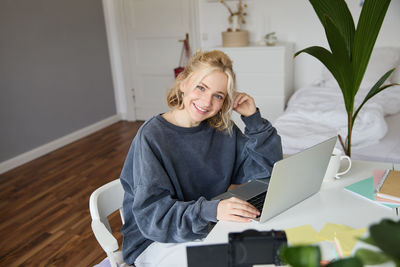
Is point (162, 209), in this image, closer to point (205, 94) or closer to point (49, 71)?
point (205, 94)

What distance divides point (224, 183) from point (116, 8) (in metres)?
3.75

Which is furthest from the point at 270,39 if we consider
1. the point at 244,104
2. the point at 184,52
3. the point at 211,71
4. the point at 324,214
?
the point at 324,214

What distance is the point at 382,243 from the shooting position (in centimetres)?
36

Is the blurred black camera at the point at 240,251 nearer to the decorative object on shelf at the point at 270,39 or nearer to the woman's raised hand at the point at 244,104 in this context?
the woman's raised hand at the point at 244,104

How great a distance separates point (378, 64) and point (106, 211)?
293 cm

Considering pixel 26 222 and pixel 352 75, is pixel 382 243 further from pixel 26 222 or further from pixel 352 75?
pixel 26 222

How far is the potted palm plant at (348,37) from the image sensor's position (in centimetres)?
134

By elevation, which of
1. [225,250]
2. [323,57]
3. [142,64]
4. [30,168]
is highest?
[323,57]

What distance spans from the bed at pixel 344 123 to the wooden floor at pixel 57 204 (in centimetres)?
130

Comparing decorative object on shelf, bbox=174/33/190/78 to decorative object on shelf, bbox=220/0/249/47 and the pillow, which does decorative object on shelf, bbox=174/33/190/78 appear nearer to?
decorative object on shelf, bbox=220/0/249/47

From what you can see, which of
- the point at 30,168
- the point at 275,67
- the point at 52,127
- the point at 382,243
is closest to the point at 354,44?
the point at 382,243

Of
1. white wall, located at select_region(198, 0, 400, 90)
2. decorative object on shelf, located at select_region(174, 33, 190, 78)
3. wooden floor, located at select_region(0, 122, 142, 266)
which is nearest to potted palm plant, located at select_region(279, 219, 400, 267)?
wooden floor, located at select_region(0, 122, 142, 266)

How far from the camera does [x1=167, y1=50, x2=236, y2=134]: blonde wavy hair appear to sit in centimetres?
128

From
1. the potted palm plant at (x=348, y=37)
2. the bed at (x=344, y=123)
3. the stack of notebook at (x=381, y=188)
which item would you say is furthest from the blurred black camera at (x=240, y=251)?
the bed at (x=344, y=123)
